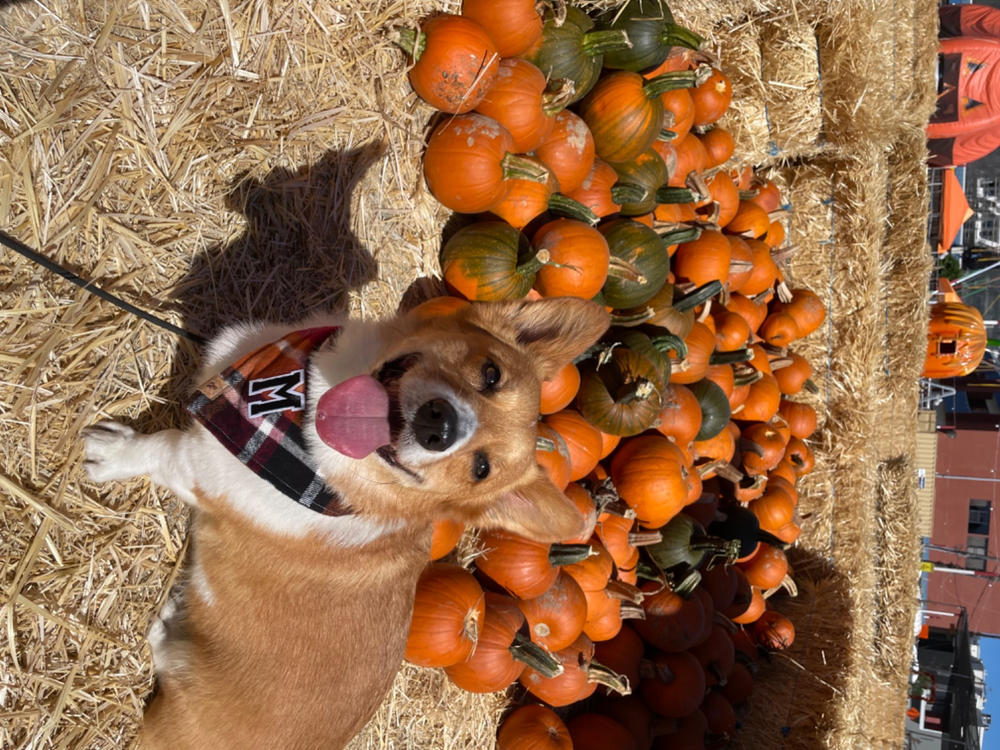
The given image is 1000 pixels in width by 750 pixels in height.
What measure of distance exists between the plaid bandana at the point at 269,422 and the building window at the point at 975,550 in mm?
17957

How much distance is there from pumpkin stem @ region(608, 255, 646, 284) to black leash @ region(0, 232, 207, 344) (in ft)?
7.78

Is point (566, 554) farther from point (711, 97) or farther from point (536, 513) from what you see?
point (711, 97)

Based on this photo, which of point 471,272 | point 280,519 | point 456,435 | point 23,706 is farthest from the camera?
point 471,272

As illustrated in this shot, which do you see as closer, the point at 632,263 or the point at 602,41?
the point at 602,41

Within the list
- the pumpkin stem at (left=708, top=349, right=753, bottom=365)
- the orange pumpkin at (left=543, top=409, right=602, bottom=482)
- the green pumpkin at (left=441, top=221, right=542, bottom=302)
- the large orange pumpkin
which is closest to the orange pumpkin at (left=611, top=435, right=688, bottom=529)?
the orange pumpkin at (left=543, top=409, right=602, bottom=482)

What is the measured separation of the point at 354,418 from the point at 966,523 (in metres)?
18.2

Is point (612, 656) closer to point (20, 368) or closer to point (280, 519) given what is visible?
point (280, 519)

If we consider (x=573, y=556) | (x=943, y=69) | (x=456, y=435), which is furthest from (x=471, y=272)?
(x=943, y=69)

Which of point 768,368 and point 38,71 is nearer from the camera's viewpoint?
point 38,71

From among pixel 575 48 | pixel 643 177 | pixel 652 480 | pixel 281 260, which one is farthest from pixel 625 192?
pixel 281 260

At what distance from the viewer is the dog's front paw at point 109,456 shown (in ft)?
7.95

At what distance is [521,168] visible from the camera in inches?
129

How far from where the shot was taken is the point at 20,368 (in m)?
2.26

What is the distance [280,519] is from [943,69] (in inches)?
523
